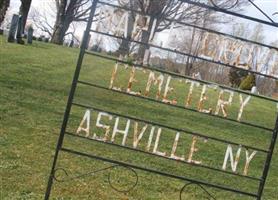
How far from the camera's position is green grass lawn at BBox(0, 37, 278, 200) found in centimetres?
603

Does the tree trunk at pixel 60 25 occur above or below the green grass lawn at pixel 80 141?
above

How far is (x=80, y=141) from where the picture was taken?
8031mm

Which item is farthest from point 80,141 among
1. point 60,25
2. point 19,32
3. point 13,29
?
point 60,25

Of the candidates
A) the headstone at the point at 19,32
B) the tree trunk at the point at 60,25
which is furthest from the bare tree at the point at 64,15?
the headstone at the point at 19,32

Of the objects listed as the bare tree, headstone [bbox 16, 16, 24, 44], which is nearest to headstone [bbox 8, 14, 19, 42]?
headstone [bbox 16, 16, 24, 44]

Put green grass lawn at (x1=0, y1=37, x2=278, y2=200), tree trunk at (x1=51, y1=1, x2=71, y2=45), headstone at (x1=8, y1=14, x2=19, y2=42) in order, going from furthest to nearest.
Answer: tree trunk at (x1=51, y1=1, x2=71, y2=45) < headstone at (x1=8, y1=14, x2=19, y2=42) < green grass lawn at (x1=0, y1=37, x2=278, y2=200)

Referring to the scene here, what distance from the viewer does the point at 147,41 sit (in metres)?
5.29

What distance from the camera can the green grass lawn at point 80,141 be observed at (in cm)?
603

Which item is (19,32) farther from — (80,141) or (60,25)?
(60,25)

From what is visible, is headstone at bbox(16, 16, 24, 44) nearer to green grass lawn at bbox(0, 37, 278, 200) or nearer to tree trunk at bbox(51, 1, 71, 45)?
green grass lawn at bbox(0, 37, 278, 200)

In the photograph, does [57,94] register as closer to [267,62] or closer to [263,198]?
[263,198]

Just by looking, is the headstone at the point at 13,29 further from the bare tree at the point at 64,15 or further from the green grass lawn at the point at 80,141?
the bare tree at the point at 64,15

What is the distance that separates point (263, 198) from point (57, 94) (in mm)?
5727

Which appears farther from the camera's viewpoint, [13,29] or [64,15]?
[64,15]
